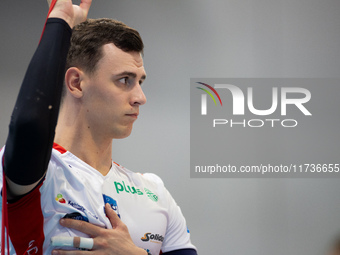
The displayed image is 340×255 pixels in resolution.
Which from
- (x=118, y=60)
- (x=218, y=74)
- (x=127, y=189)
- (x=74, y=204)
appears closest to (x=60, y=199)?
(x=74, y=204)

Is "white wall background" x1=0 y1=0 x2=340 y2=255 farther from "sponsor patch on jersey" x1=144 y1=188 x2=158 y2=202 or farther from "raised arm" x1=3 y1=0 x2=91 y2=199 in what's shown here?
"raised arm" x1=3 y1=0 x2=91 y2=199

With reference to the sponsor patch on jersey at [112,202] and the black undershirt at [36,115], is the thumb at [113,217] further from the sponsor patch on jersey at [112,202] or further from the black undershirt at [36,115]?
A: the black undershirt at [36,115]

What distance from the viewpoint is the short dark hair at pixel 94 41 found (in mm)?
1241

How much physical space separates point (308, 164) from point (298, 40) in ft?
3.09

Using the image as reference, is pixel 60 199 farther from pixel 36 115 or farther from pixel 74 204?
pixel 36 115

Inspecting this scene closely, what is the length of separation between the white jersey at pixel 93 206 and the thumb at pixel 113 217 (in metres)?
0.01

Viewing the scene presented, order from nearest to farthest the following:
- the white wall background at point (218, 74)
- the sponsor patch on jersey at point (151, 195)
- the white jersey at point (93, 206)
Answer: the white jersey at point (93, 206) < the sponsor patch on jersey at point (151, 195) < the white wall background at point (218, 74)


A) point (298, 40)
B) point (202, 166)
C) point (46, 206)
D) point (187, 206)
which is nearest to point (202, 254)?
point (187, 206)

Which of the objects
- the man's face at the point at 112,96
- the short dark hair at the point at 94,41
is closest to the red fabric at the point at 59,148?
the man's face at the point at 112,96

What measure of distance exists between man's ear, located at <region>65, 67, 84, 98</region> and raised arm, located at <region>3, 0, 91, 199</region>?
47 cm

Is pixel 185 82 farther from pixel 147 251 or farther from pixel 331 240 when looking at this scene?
pixel 147 251

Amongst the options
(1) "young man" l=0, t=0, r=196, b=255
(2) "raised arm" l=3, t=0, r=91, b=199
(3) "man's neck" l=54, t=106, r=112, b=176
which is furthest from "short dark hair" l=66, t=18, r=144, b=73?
(2) "raised arm" l=3, t=0, r=91, b=199

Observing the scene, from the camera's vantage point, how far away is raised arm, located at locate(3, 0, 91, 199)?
0.68m

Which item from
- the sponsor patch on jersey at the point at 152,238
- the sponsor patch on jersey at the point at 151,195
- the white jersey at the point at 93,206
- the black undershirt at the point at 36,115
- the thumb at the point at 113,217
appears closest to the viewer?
the black undershirt at the point at 36,115
